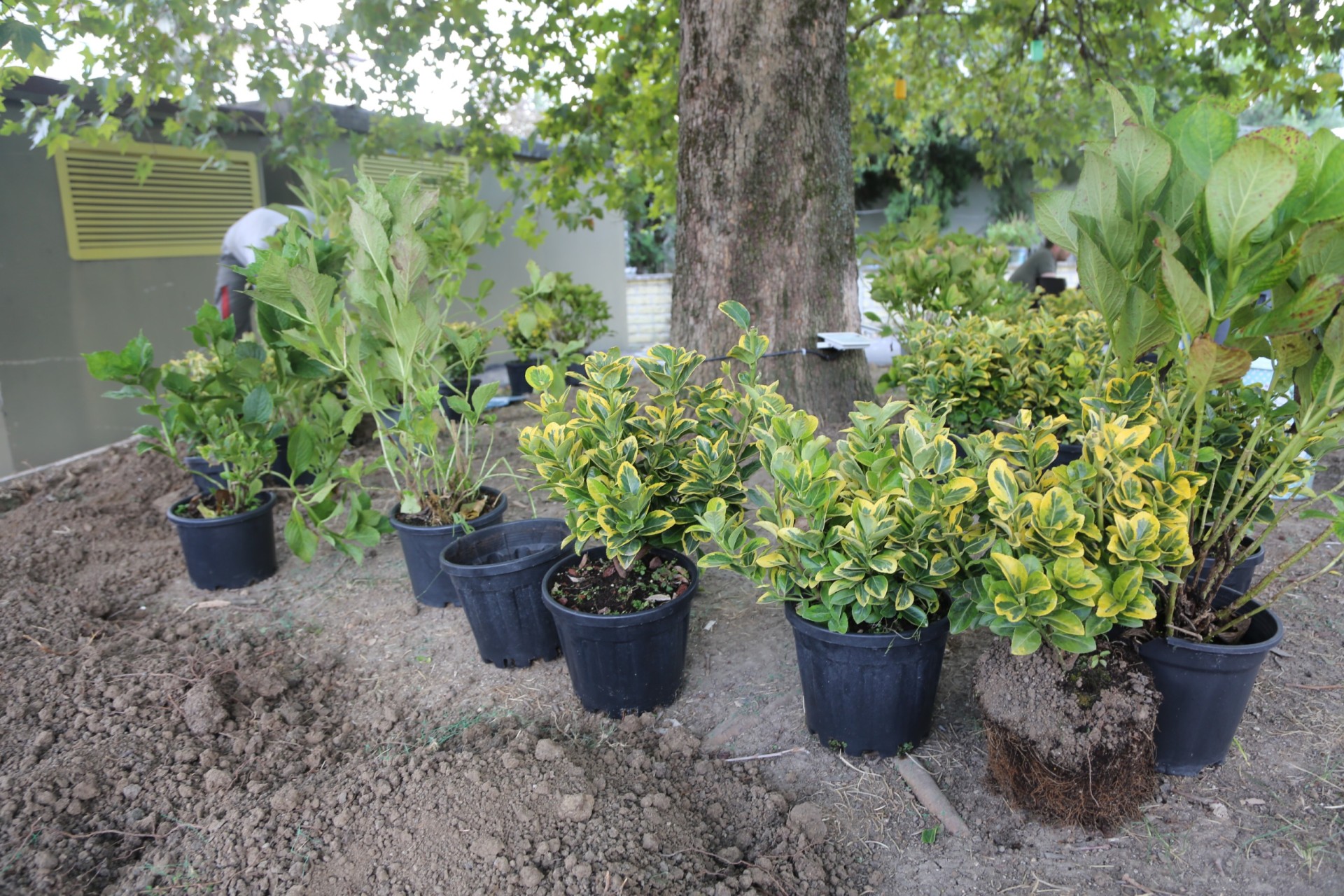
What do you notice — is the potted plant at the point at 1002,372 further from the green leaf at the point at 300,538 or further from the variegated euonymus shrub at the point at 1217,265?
the green leaf at the point at 300,538

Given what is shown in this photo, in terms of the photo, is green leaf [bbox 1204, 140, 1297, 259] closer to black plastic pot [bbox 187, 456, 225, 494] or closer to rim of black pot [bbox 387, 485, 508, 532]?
rim of black pot [bbox 387, 485, 508, 532]

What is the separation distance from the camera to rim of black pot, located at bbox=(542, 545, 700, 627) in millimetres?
2021

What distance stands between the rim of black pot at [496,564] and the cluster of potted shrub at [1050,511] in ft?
0.04

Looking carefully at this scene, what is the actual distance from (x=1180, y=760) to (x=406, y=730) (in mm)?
1916

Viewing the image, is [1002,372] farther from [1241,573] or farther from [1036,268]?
[1036,268]

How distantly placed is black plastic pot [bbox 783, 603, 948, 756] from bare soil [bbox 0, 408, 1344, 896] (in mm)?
60

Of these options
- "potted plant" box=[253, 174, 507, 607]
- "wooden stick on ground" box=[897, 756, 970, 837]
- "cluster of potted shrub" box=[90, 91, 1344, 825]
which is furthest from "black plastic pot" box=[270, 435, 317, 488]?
"wooden stick on ground" box=[897, 756, 970, 837]

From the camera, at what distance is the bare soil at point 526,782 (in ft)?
5.38

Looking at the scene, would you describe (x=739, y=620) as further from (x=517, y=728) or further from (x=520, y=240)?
(x=520, y=240)

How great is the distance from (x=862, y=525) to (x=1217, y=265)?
2.81ft

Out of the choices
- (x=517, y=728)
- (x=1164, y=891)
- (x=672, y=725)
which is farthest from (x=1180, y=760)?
(x=517, y=728)

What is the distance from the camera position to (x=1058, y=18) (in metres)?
5.40

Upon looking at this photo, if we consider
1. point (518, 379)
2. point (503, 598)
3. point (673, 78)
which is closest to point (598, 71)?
point (673, 78)

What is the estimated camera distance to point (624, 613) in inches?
83.0
